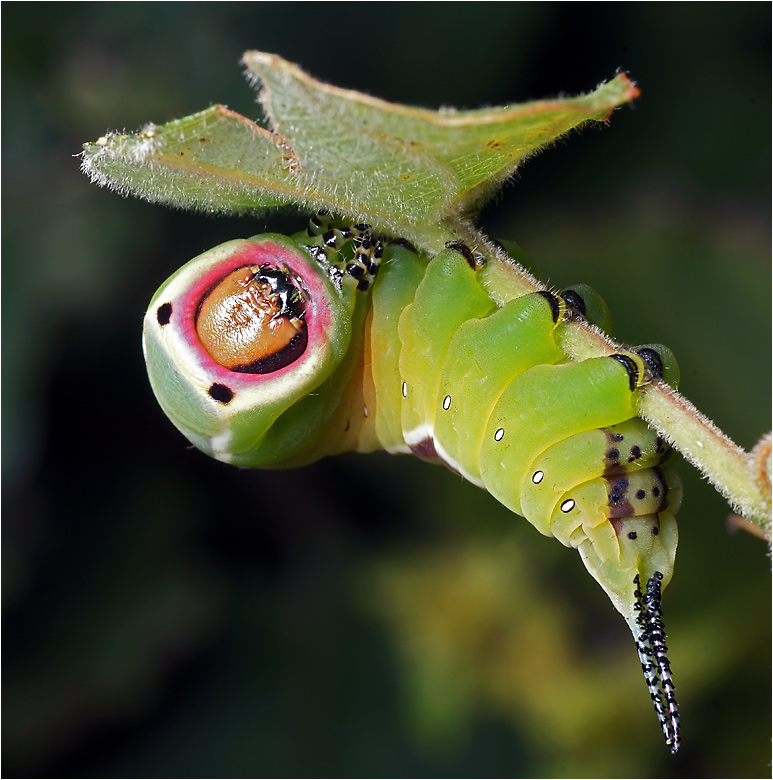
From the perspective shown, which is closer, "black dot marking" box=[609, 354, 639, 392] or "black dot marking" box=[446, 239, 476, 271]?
"black dot marking" box=[609, 354, 639, 392]

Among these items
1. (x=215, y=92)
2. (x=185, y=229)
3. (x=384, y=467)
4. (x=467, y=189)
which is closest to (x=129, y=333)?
(x=185, y=229)

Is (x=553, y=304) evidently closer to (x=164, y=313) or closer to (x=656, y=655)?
(x=656, y=655)

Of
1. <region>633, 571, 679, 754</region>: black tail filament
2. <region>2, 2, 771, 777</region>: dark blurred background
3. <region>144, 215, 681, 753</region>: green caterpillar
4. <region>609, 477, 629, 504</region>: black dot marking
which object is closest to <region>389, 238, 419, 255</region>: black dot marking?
<region>144, 215, 681, 753</region>: green caterpillar

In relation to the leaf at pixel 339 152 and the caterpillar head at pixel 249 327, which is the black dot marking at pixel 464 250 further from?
the caterpillar head at pixel 249 327

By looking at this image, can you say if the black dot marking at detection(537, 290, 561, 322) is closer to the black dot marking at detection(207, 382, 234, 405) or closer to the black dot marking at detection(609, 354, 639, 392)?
the black dot marking at detection(609, 354, 639, 392)

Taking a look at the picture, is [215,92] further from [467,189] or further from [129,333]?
[467,189]

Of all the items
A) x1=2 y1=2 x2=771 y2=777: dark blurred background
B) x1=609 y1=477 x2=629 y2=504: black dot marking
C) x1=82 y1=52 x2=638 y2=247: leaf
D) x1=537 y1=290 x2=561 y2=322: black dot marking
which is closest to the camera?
x1=82 y1=52 x2=638 y2=247: leaf
